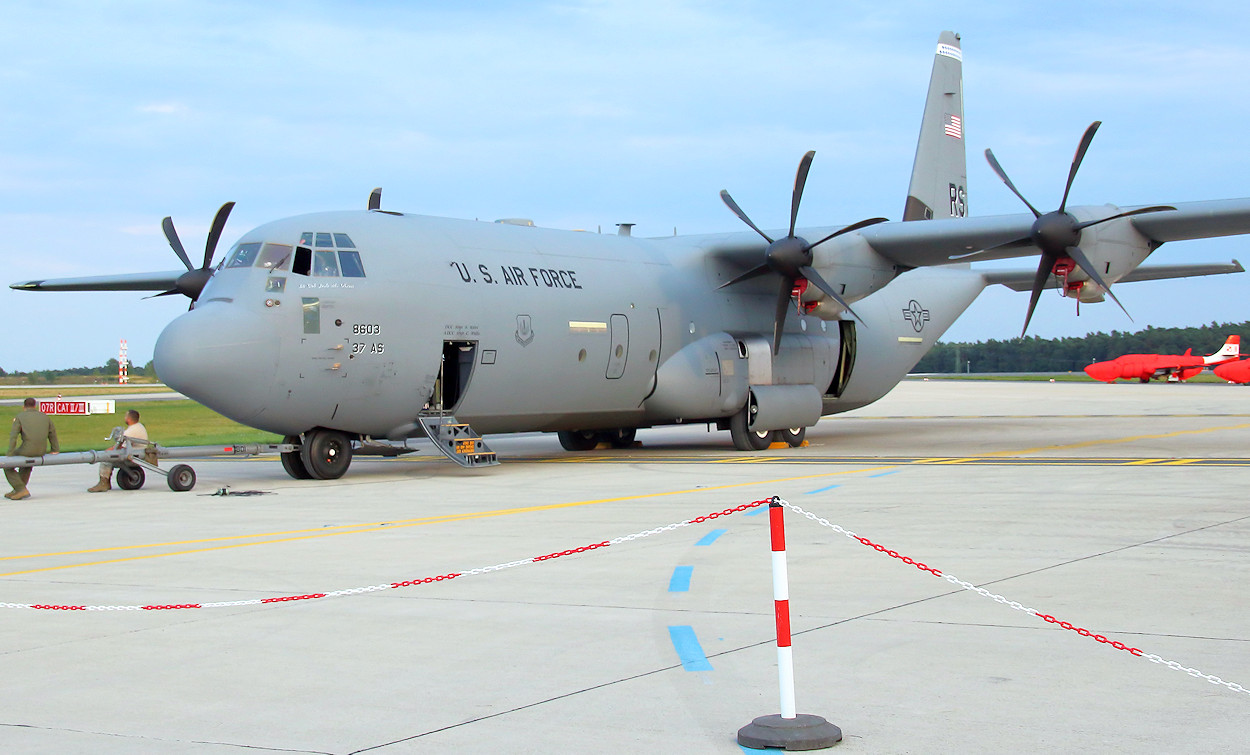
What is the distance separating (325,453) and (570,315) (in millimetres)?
4716

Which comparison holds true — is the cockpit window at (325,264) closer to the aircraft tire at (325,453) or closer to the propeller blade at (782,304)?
the aircraft tire at (325,453)

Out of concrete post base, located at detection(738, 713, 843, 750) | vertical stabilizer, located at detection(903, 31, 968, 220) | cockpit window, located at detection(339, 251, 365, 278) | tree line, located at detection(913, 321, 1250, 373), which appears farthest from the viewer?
tree line, located at detection(913, 321, 1250, 373)

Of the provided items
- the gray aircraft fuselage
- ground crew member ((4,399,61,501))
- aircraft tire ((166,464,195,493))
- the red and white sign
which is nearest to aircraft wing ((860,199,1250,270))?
the gray aircraft fuselage

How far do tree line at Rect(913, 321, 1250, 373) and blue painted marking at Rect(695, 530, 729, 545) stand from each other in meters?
113

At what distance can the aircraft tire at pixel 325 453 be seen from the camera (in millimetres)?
17703

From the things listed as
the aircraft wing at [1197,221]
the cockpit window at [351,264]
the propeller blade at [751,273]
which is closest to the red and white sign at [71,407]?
the cockpit window at [351,264]

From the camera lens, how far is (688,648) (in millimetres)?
6426

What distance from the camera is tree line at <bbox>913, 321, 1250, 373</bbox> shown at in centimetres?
11644

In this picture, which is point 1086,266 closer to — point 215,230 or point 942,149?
point 942,149

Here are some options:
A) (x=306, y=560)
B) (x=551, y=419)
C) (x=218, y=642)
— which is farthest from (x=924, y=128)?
(x=218, y=642)

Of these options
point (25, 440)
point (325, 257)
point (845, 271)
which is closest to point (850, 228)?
point (845, 271)

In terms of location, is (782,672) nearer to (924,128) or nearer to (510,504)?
(510,504)

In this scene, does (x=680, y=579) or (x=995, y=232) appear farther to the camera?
(x=995, y=232)

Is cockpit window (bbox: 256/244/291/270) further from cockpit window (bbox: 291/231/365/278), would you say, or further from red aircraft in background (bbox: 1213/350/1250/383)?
red aircraft in background (bbox: 1213/350/1250/383)
